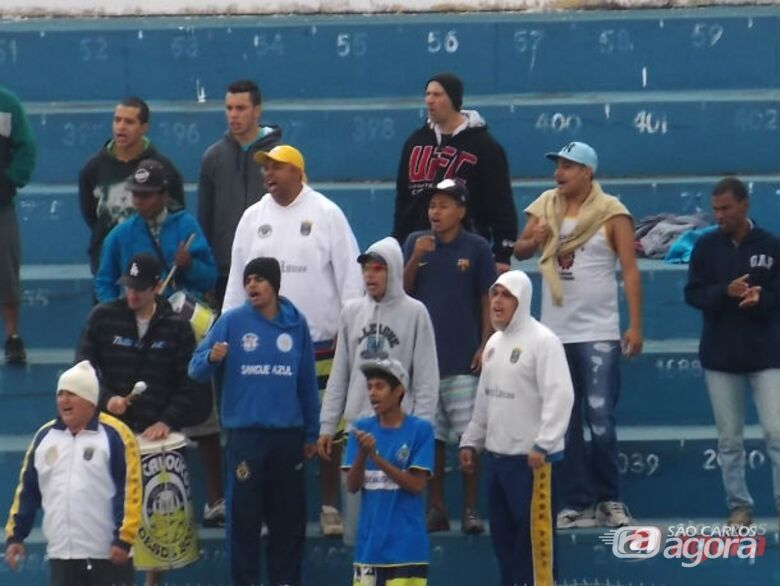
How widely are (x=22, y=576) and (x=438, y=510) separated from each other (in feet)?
7.12

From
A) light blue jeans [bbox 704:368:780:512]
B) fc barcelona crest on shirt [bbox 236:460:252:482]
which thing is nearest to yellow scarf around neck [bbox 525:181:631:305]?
light blue jeans [bbox 704:368:780:512]

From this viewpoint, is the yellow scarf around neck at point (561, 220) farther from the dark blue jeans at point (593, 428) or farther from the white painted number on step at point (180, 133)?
the white painted number on step at point (180, 133)

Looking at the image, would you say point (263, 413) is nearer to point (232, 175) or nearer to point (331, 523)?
point (331, 523)

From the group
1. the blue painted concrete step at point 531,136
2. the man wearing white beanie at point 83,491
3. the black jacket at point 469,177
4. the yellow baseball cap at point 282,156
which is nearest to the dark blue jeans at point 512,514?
the black jacket at point 469,177

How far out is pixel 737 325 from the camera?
1037 centimetres

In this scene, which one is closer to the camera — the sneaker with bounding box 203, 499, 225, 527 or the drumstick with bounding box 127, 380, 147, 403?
the drumstick with bounding box 127, 380, 147, 403

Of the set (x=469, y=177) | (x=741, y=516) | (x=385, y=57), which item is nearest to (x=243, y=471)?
(x=469, y=177)

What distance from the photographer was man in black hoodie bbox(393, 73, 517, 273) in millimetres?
10672

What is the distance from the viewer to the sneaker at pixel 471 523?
10398mm

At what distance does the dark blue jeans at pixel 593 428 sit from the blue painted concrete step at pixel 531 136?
3415 mm

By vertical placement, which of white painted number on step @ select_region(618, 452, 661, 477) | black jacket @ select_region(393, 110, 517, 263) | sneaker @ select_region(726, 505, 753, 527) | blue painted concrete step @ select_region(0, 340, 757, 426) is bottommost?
sneaker @ select_region(726, 505, 753, 527)

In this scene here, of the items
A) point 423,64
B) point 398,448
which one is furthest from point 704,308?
point 423,64

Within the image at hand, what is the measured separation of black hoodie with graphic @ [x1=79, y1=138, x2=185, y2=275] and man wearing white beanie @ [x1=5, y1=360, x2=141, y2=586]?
1700 millimetres

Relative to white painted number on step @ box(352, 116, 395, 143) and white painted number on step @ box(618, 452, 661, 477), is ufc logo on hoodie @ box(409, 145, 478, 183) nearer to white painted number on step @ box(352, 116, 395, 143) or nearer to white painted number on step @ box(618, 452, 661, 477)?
white painted number on step @ box(618, 452, 661, 477)
